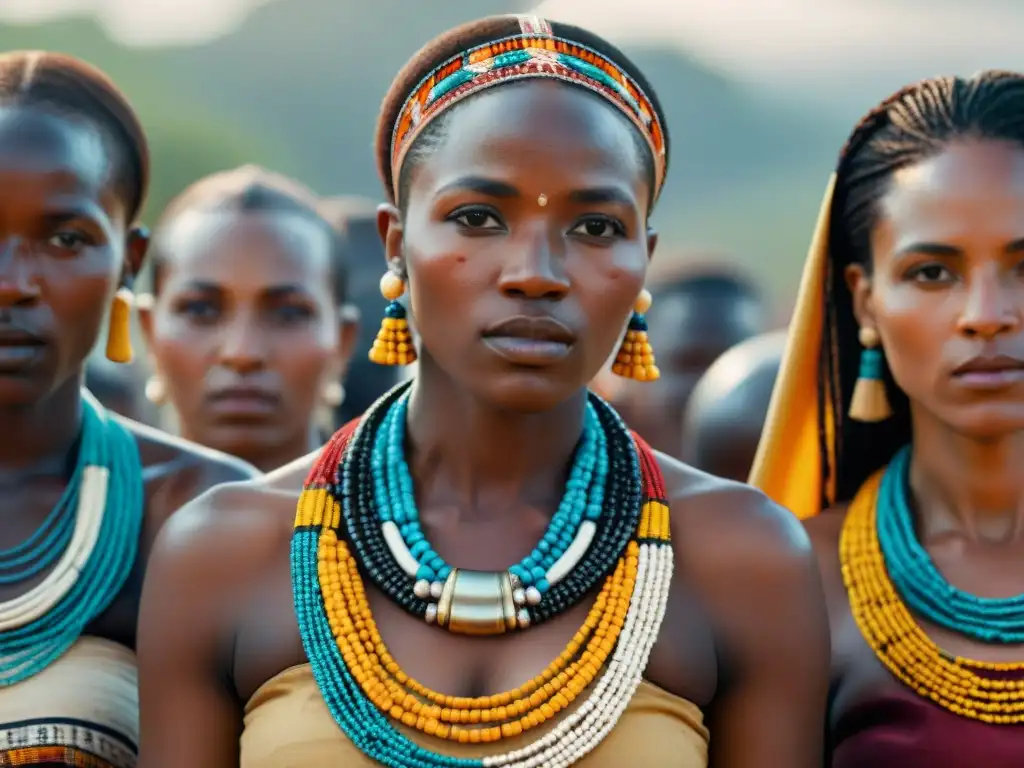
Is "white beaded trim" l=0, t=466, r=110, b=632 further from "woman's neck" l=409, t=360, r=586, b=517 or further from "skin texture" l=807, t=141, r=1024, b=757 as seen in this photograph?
"skin texture" l=807, t=141, r=1024, b=757

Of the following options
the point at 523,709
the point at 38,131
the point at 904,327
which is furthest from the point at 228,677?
the point at 904,327

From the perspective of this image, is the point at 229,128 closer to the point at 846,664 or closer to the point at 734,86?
the point at 734,86

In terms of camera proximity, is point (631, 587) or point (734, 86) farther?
point (734, 86)

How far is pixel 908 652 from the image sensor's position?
3643 mm

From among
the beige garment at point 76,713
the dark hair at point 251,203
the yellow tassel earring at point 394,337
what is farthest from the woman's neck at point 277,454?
the yellow tassel earring at point 394,337

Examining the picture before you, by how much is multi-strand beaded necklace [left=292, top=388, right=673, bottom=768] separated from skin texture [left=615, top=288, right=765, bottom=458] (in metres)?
3.87

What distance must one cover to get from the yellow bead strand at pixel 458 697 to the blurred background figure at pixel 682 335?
4.13m

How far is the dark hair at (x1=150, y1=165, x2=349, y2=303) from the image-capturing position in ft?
18.2

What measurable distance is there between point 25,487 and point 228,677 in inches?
37.3

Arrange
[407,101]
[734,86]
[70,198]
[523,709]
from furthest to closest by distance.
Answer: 1. [734,86]
2. [70,198]
3. [407,101]
4. [523,709]

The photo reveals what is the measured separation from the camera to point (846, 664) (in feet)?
→ 12.2

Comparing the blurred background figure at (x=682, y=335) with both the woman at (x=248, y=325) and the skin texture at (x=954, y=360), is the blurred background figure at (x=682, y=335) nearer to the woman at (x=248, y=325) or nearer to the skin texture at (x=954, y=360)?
the woman at (x=248, y=325)

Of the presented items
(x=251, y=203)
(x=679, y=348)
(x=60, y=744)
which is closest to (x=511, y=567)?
(x=60, y=744)

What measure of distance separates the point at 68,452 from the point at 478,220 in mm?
1364
